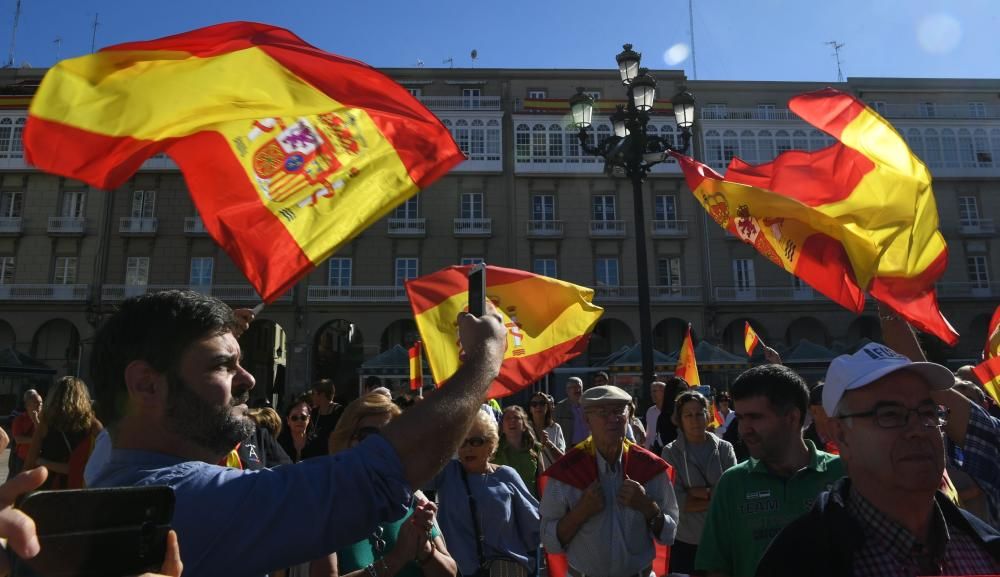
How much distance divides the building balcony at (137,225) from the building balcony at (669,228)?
21882 millimetres

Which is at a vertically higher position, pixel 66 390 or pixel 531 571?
pixel 66 390

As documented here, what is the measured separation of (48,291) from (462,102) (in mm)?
19546

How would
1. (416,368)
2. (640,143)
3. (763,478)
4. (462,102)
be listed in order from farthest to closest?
(462,102) → (416,368) → (640,143) → (763,478)

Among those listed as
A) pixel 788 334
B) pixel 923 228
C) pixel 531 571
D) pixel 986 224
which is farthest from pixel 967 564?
pixel 986 224

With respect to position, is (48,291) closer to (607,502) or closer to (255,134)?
(255,134)

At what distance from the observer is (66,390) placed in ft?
16.3

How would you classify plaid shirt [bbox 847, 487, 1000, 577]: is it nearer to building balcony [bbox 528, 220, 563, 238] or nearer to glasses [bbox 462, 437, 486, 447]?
glasses [bbox 462, 437, 486, 447]

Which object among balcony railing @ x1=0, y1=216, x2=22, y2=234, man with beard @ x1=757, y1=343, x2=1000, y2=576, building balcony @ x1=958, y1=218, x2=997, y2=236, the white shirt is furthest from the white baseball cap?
building balcony @ x1=958, y1=218, x2=997, y2=236

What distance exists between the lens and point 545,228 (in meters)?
30.2

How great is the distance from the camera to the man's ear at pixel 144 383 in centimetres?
170

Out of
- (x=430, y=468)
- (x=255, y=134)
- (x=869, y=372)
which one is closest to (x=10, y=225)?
(x=255, y=134)

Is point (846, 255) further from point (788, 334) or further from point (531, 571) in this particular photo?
point (788, 334)

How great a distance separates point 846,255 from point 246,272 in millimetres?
3918

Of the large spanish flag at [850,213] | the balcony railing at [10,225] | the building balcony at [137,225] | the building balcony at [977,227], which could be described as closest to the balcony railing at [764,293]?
the building balcony at [977,227]
